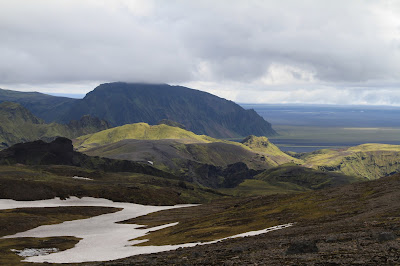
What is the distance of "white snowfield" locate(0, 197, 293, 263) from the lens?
69625 mm

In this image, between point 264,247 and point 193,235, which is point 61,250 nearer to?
point 193,235

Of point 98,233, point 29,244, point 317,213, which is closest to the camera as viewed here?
point 29,244

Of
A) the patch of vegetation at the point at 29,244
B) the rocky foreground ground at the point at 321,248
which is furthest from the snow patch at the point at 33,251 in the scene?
the rocky foreground ground at the point at 321,248

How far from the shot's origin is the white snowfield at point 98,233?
69625 millimetres

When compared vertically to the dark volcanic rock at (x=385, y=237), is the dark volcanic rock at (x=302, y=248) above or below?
below

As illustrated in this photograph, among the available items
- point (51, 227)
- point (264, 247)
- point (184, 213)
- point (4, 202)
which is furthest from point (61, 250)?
point (4, 202)

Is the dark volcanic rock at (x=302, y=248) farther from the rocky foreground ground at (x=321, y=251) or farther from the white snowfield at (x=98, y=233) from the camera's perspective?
the white snowfield at (x=98, y=233)

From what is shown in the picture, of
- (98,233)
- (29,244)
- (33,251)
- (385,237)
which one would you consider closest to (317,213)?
(385,237)

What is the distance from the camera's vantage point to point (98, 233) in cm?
11225

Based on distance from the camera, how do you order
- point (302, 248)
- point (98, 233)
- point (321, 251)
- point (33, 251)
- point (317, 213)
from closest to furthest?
point (321, 251) → point (302, 248) → point (33, 251) → point (317, 213) → point (98, 233)

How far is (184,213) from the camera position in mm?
154125

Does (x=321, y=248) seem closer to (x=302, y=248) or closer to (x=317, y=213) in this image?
(x=302, y=248)

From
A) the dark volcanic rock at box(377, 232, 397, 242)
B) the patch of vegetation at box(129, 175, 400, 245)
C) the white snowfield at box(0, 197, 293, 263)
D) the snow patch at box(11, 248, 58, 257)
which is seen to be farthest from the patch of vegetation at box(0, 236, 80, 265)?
the dark volcanic rock at box(377, 232, 397, 242)

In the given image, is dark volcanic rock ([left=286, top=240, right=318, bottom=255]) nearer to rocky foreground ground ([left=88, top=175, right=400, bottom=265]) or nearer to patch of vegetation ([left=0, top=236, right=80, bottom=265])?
rocky foreground ground ([left=88, top=175, right=400, bottom=265])
